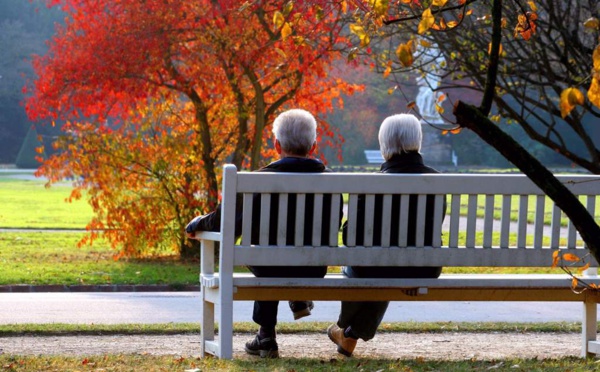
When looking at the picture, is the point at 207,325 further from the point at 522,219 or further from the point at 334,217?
the point at 522,219

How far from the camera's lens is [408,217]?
5555 millimetres

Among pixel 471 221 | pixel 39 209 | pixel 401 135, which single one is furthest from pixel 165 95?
pixel 39 209

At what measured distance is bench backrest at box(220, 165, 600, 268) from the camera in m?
5.33

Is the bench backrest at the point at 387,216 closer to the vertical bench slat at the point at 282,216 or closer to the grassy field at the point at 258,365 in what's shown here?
the vertical bench slat at the point at 282,216

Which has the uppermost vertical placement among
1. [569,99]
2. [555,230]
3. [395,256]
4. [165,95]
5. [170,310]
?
[165,95]

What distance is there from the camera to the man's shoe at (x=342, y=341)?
19.8 feet

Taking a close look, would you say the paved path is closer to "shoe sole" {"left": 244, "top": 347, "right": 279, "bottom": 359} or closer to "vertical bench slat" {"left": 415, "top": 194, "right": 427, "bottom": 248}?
"shoe sole" {"left": 244, "top": 347, "right": 279, "bottom": 359}

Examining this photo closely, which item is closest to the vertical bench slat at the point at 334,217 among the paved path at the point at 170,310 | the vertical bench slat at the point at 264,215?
the vertical bench slat at the point at 264,215

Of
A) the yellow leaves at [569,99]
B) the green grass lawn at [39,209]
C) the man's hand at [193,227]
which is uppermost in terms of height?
the yellow leaves at [569,99]

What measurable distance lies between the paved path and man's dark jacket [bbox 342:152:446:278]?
287cm

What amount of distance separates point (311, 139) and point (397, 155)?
0.47 m

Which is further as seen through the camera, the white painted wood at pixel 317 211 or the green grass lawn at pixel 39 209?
the green grass lawn at pixel 39 209

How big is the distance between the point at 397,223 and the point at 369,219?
0.19 m

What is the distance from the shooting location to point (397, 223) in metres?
5.55
